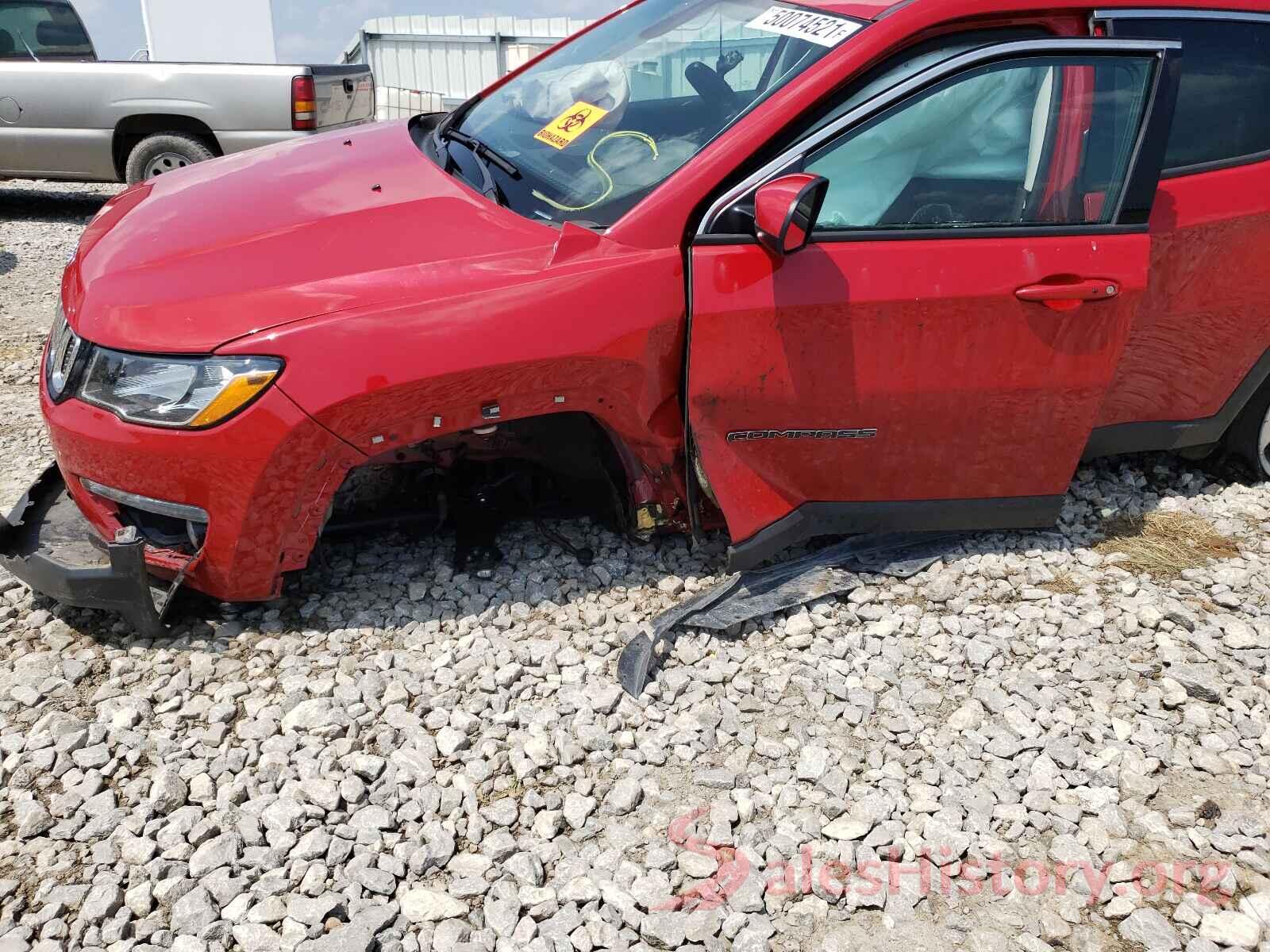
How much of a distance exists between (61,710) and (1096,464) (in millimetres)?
3838

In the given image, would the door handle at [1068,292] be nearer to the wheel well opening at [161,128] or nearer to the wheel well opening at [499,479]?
the wheel well opening at [499,479]

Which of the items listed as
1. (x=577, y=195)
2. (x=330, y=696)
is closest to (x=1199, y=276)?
(x=577, y=195)

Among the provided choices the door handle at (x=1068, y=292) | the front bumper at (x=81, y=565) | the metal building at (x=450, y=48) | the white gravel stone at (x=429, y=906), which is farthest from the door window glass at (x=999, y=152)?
the metal building at (x=450, y=48)

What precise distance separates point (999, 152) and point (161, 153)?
739 cm

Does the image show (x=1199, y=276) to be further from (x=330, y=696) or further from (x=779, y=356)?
(x=330, y=696)

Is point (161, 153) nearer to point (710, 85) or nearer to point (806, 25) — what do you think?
point (710, 85)

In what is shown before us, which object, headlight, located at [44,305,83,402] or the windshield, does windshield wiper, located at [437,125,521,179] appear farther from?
headlight, located at [44,305,83,402]

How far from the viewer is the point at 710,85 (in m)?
3.39

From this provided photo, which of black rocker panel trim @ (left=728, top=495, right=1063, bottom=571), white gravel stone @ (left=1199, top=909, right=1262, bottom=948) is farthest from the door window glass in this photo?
white gravel stone @ (left=1199, top=909, right=1262, bottom=948)

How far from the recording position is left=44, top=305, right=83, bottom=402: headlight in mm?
2922

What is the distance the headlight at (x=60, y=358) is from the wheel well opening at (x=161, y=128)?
5.92 metres

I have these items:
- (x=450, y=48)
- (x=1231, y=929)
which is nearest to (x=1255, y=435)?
(x=1231, y=929)

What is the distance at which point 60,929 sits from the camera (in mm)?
2232
